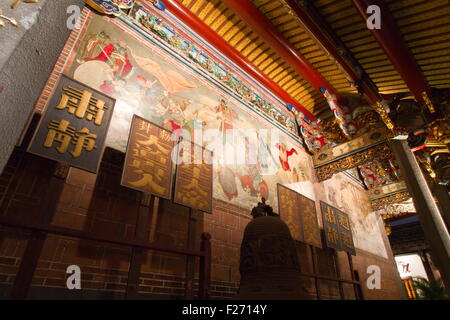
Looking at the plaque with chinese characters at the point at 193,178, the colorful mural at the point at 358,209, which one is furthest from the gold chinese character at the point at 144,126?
the colorful mural at the point at 358,209

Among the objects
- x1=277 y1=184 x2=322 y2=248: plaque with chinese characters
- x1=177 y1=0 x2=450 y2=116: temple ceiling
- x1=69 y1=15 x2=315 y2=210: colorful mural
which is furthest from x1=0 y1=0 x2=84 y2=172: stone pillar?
x1=177 y1=0 x2=450 y2=116: temple ceiling

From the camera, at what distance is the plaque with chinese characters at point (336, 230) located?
4816 mm

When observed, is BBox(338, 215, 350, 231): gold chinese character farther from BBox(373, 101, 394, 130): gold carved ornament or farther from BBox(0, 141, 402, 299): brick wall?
BBox(0, 141, 402, 299): brick wall

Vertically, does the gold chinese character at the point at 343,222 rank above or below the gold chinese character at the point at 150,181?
above

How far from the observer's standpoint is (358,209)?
7582 millimetres

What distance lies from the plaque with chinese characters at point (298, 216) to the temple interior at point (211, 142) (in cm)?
3

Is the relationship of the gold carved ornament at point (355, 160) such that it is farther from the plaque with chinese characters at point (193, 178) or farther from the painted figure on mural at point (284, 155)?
the plaque with chinese characters at point (193, 178)

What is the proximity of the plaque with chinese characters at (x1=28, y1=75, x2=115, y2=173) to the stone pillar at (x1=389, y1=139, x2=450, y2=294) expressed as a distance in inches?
205

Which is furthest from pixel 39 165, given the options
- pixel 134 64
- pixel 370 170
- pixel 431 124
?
pixel 370 170

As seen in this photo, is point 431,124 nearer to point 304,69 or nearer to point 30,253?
point 304,69

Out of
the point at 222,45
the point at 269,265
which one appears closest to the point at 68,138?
the point at 269,265

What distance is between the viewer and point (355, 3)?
3.77 meters

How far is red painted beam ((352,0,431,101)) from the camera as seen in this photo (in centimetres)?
394

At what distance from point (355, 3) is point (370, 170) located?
6.22 m
